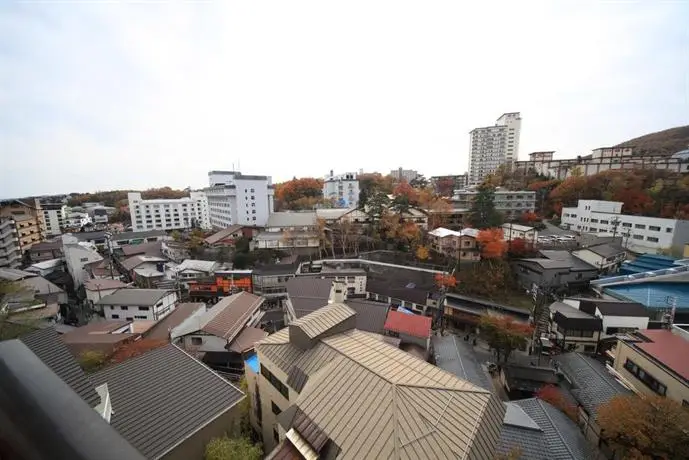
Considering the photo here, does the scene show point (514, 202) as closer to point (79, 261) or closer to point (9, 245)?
point (79, 261)

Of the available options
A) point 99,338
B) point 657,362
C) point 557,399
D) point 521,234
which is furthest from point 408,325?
point 521,234

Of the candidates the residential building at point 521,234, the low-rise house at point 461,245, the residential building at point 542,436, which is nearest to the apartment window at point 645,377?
the residential building at point 542,436

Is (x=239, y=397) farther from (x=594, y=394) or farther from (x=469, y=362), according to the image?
(x=594, y=394)

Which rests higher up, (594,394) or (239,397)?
(239,397)

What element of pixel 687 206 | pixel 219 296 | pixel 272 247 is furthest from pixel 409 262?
pixel 687 206

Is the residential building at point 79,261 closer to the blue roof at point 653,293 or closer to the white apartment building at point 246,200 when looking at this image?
the white apartment building at point 246,200
